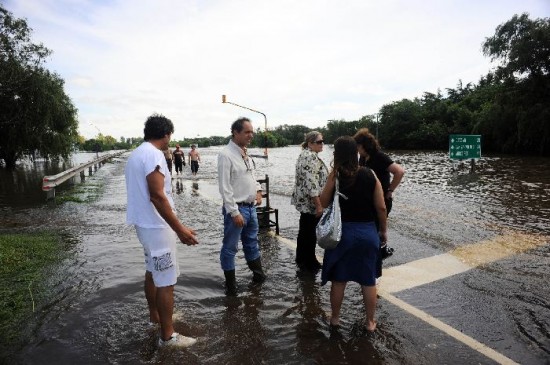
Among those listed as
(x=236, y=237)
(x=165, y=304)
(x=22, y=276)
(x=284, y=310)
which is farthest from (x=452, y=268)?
(x=22, y=276)

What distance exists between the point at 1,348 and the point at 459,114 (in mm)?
66794

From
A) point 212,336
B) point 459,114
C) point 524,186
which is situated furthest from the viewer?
point 459,114

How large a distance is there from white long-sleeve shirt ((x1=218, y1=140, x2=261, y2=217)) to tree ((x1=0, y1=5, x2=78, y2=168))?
25066mm

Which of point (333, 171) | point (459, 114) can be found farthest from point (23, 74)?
point (459, 114)

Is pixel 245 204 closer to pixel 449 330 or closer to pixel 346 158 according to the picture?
pixel 346 158

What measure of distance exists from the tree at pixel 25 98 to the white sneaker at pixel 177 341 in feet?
85.4

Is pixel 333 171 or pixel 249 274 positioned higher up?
pixel 333 171

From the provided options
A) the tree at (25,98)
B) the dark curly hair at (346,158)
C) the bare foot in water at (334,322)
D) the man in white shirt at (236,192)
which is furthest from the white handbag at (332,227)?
the tree at (25,98)

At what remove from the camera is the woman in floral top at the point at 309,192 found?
15.9 feet

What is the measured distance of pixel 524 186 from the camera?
14.1m

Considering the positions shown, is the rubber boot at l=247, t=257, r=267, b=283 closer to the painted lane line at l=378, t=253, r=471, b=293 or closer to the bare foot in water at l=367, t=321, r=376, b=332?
the painted lane line at l=378, t=253, r=471, b=293

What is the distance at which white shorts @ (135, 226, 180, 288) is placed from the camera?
2994mm

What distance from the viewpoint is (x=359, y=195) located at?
3283 millimetres

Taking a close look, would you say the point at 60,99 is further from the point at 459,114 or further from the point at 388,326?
the point at 459,114
